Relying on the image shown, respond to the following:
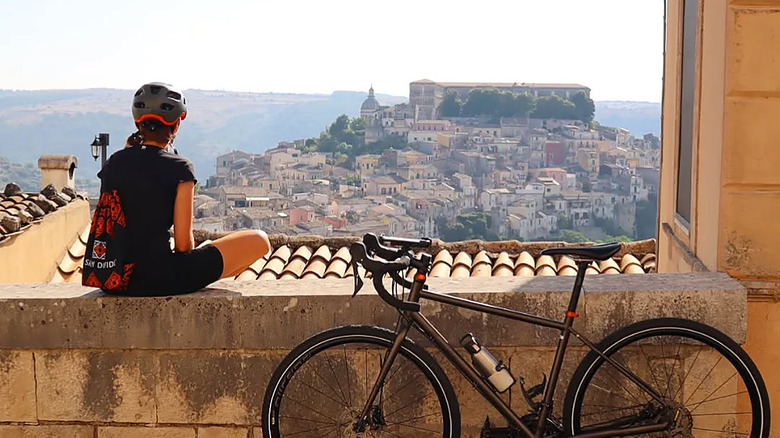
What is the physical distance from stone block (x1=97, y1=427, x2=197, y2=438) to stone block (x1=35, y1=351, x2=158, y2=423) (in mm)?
34

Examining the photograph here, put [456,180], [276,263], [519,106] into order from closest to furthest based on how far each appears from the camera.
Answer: [276,263], [456,180], [519,106]

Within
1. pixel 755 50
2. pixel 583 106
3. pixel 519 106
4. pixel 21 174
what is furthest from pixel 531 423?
pixel 519 106

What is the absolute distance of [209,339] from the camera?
3.56 meters

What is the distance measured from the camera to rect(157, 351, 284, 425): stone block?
3586 millimetres

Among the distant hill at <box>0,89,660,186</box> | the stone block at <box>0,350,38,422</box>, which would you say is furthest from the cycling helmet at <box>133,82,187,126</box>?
the distant hill at <box>0,89,660,186</box>

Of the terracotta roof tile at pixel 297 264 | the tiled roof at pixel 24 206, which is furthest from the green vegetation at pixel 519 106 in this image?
the terracotta roof tile at pixel 297 264

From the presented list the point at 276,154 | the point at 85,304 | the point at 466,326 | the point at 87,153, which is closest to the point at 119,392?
the point at 85,304

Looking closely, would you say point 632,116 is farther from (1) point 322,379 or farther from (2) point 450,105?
(1) point 322,379

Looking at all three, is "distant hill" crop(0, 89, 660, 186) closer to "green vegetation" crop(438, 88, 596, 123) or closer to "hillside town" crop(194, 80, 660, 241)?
"green vegetation" crop(438, 88, 596, 123)

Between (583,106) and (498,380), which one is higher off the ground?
(583,106)

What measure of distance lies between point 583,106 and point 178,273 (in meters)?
122

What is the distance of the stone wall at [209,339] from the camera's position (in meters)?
3.50

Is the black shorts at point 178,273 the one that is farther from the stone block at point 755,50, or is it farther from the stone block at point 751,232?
the stone block at point 755,50

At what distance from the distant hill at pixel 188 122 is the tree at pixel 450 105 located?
32.2 metres
